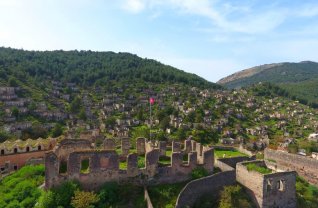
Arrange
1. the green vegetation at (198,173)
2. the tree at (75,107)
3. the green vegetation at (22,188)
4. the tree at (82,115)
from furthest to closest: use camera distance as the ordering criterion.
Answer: the tree at (75,107) → the tree at (82,115) → the green vegetation at (198,173) → the green vegetation at (22,188)

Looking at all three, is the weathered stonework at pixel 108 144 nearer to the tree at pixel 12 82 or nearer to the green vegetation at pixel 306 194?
the green vegetation at pixel 306 194

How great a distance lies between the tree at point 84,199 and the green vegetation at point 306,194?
2115cm

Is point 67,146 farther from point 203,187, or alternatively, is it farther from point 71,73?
point 71,73

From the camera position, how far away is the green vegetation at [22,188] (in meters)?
29.5

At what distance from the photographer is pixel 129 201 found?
1153 inches

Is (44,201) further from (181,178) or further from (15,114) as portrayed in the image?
(15,114)

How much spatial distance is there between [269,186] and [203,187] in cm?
634

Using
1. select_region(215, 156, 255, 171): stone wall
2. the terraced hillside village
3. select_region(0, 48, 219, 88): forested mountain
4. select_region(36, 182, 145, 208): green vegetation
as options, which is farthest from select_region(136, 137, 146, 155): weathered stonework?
select_region(0, 48, 219, 88): forested mountain

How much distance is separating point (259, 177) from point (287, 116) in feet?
374

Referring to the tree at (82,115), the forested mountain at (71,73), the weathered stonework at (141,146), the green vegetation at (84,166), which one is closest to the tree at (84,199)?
the green vegetation at (84,166)

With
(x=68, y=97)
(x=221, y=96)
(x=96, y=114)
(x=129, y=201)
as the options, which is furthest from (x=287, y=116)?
(x=129, y=201)

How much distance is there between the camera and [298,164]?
47188 millimetres

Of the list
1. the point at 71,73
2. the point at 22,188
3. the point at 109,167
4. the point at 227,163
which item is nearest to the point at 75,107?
the point at 71,73

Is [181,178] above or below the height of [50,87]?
below
